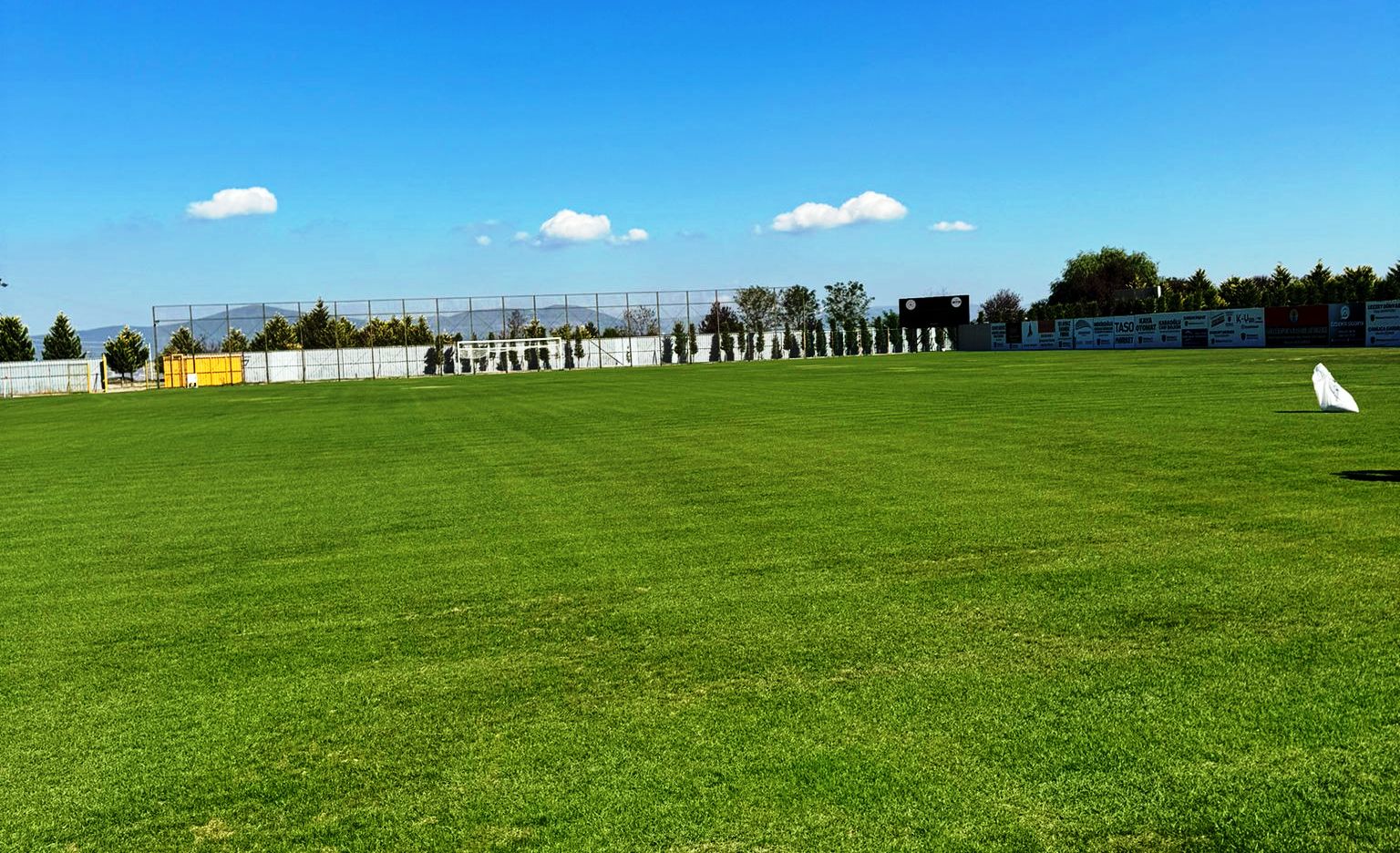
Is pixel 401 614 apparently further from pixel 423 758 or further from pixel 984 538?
pixel 984 538

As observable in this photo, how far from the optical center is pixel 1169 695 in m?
4.16

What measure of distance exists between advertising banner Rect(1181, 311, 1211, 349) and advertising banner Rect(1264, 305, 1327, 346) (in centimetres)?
366

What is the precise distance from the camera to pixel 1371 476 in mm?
9305

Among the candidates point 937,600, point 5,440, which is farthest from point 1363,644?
point 5,440

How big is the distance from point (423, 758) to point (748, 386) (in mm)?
29423

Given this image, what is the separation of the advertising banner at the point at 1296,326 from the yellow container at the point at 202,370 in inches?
2269

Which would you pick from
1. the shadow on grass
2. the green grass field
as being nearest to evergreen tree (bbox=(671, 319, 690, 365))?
the green grass field

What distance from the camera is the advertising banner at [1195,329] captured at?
177 ft

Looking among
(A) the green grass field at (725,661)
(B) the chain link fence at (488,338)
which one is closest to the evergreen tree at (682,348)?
(B) the chain link fence at (488,338)

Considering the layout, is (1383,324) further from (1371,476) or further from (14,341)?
(14,341)

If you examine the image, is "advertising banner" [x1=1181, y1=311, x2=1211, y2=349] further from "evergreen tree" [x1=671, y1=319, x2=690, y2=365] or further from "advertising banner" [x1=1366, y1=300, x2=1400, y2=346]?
"evergreen tree" [x1=671, y1=319, x2=690, y2=365]

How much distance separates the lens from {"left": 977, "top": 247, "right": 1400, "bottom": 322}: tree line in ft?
204

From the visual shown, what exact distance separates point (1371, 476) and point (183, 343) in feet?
264

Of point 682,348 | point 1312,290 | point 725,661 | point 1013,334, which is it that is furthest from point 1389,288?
point 725,661
